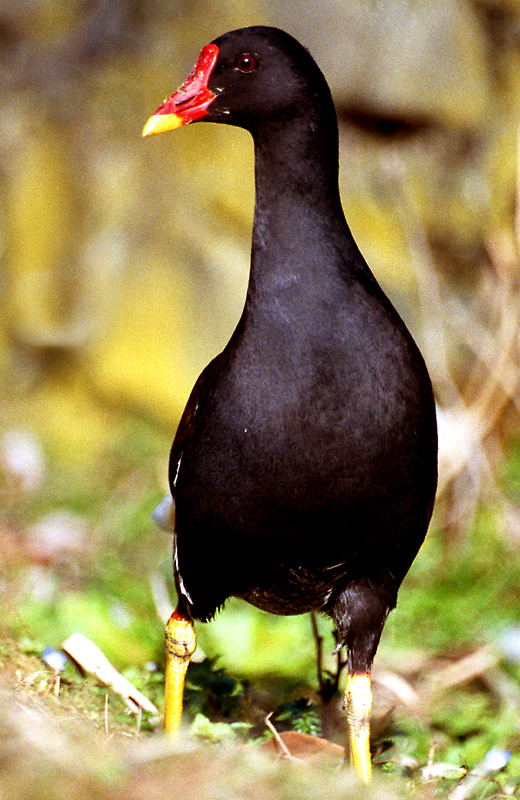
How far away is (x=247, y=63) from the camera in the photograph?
2.88m

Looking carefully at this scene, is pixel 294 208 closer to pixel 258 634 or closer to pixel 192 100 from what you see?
pixel 192 100

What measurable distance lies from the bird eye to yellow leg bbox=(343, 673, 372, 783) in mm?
1723

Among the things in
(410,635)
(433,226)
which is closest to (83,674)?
(410,635)

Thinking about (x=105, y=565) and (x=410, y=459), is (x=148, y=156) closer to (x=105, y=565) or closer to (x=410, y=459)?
(x=105, y=565)

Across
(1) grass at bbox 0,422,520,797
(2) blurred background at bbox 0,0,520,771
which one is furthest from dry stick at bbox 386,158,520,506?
(1) grass at bbox 0,422,520,797

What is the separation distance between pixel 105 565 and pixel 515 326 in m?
2.31

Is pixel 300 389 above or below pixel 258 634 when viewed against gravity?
above

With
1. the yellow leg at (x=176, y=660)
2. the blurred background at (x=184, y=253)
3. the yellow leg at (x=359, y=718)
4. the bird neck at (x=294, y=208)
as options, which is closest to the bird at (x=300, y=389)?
the bird neck at (x=294, y=208)

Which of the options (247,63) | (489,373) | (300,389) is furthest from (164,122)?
(489,373)

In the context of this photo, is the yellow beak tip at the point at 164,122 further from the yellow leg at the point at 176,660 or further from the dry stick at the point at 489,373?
the dry stick at the point at 489,373

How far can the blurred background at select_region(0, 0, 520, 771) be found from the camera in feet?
17.0

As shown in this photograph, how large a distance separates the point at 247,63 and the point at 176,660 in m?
1.84

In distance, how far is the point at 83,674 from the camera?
147 inches

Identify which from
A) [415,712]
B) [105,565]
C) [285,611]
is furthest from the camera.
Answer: [105,565]
